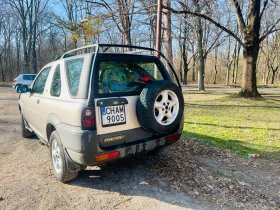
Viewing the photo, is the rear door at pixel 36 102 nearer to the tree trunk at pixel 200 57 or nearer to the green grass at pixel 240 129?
the green grass at pixel 240 129

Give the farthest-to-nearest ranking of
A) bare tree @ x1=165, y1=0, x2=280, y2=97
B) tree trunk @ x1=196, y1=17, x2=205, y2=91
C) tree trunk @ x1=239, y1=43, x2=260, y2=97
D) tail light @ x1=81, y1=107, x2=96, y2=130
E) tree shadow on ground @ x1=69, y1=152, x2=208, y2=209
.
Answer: tree trunk @ x1=196, y1=17, x2=205, y2=91 → tree trunk @ x1=239, y1=43, x2=260, y2=97 → bare tree @ x1=165, y1=0, x2=280, y2=97 → tree shadow on ground @ x1=69, y1=152, x2=208, y2=209 → tail light @ x1=81, y1=107, x2=96, y2=130

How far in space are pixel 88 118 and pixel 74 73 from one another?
79 centimetres

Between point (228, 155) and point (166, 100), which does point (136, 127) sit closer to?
point (166, 100)

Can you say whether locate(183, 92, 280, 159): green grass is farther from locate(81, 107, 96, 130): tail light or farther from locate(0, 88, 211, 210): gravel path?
locate(81, 107, 96, 130): tail light

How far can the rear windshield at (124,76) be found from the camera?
279cm

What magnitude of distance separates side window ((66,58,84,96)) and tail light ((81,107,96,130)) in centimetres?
36

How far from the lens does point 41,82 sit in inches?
160

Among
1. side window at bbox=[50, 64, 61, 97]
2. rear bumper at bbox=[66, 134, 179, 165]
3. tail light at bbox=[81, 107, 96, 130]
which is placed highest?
side window at bbox=[50, 64, 61, 97]

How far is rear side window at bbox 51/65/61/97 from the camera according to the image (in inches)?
125

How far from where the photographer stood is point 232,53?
112ft

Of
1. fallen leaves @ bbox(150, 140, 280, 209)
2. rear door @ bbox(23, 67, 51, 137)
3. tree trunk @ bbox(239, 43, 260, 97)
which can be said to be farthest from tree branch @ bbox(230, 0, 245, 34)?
rear door @ bbox(23, 67, 51, 137)

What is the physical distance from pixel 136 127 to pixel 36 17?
34.0 metres

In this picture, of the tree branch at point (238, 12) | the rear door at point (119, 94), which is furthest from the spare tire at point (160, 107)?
the tree branch at point (238, 12)

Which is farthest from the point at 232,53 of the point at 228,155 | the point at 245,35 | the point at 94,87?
the point at 94,87
